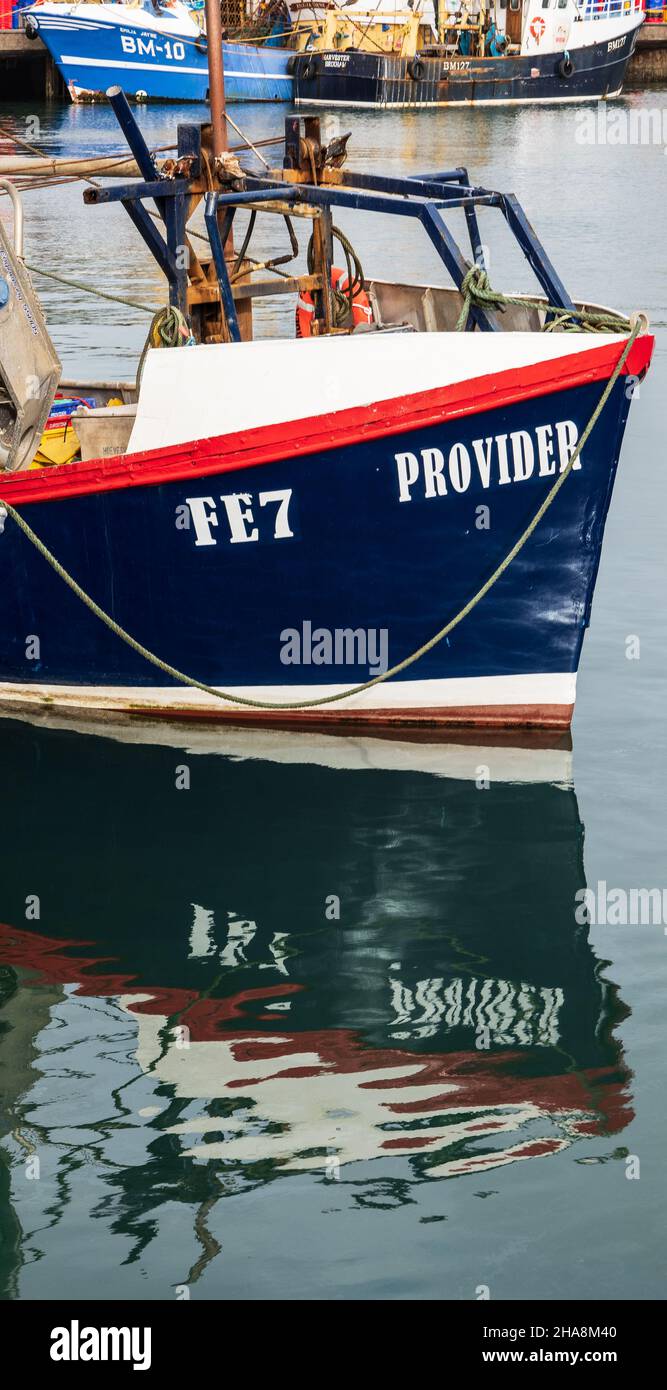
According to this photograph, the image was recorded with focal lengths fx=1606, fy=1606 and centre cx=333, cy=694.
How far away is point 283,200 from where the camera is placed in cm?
935

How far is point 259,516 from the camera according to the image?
889cm

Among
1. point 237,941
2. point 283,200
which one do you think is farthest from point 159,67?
point 237,941

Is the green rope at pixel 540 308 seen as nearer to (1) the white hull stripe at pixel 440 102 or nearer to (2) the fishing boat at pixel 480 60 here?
(2) the fishing boat at pixel 480 60

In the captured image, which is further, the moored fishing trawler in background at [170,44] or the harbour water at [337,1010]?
the moored fishing trawler in background at [170,44]

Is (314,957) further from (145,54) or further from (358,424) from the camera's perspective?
(145,54)

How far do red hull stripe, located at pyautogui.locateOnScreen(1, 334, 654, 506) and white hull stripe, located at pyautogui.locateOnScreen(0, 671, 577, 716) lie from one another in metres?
1.42

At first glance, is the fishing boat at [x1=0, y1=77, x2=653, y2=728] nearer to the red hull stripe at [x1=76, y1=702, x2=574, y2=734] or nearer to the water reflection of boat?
the red hull stripe at [x1=76, y1=702, x2=574, y2=734]

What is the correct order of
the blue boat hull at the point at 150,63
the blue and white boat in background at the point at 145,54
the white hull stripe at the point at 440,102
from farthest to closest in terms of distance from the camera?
the white hull stripe at the point at 440,102, the blue boat hull at the point at 150,63, the blue and white boat in background at the point at 145,54

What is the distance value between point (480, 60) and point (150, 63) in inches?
473

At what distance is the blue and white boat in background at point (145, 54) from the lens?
56.8 metres

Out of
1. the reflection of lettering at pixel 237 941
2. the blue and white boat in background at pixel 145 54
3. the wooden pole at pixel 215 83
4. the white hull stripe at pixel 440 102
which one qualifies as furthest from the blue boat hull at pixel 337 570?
the white hull stripe at pixel 440 102

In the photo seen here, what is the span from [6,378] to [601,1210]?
618 centimetres

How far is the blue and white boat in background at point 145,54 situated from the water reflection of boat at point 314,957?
174ft

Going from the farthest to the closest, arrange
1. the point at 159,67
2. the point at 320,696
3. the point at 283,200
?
the point at 159,67, the point at 320,696, the point at 283,200
